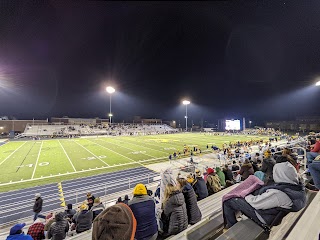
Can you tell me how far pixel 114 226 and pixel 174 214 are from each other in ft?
4.77

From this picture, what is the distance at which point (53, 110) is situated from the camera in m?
66.4

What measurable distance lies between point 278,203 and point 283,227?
667mm

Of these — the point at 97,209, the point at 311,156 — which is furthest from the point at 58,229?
the point at 311,156

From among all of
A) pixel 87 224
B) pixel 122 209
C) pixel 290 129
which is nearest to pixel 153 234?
pixel 122 209

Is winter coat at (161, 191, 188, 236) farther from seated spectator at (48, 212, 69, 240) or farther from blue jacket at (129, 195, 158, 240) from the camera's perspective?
seated spectator at (48, 212, 69, 240)

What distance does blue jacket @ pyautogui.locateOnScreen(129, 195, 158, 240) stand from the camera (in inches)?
89.3

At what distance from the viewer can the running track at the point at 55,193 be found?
26.4 feet

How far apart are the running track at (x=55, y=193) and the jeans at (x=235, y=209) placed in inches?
230

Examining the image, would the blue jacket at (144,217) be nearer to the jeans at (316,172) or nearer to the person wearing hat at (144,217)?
the person wearing hat at (144,217)

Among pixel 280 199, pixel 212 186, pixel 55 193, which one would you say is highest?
pixel 280 199

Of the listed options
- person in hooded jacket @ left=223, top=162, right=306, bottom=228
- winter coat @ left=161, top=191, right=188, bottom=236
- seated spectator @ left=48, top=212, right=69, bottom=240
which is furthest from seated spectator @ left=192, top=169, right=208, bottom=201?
seated spectator @ left=48, top=212, right=69, bottom=240

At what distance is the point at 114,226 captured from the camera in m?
1.43

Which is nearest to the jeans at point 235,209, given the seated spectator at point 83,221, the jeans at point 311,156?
the seated spectator at point 83,221

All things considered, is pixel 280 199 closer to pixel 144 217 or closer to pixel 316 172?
pixel 144 217
